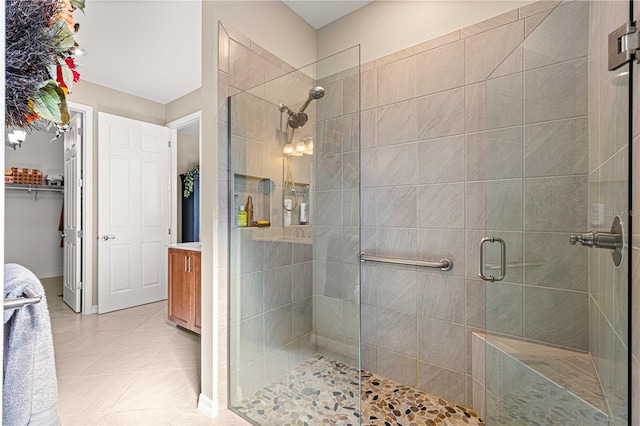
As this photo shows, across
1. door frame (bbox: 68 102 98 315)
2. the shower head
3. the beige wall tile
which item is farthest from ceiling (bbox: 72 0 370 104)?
the shower head

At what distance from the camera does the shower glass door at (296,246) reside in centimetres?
159

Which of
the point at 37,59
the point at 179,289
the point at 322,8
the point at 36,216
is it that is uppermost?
the point at 322,8

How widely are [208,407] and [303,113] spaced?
5.76ft

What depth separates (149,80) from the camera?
12.2 feet

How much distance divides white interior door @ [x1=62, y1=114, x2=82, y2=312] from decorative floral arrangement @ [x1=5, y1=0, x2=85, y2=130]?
11.9ft

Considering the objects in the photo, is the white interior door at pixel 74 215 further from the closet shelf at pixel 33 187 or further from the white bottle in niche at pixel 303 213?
the white bottle in niche at pixel 303 213

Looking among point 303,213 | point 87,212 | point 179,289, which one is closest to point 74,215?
point 87,212

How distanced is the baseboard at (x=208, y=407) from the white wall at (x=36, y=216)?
4865 mm

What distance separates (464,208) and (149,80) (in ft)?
12.3

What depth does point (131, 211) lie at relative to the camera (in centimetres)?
388

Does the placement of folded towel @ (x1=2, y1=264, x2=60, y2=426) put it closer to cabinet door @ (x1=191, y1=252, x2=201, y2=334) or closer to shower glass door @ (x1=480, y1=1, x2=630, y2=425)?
shower glass door @ (x1=480, y1=1, x2=630, y2=425)

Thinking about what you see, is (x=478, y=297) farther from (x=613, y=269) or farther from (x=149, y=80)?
(x=149, y=80)

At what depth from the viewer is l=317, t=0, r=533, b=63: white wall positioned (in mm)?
1866

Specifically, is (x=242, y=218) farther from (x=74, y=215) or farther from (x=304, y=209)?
(x=74, y=215)
